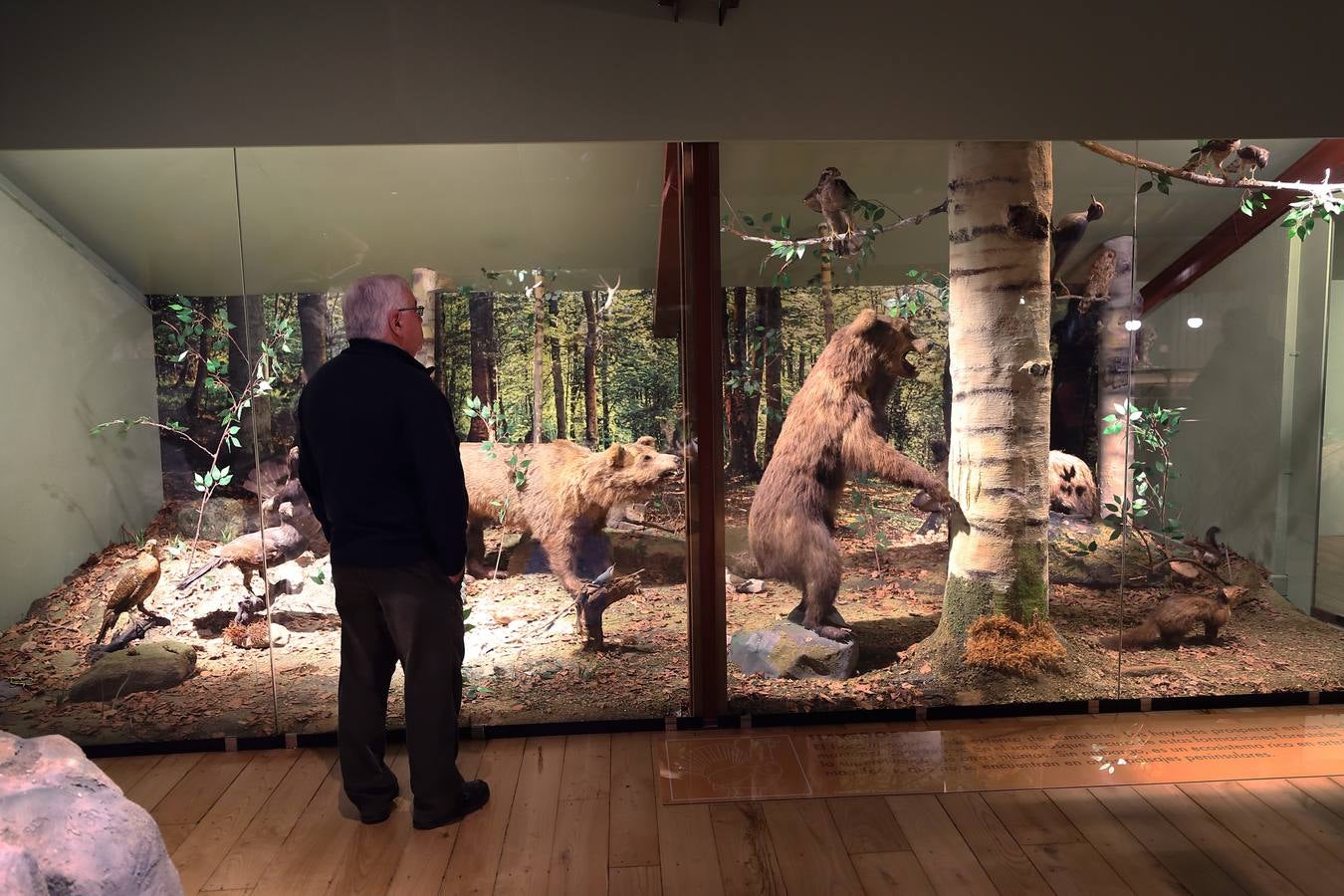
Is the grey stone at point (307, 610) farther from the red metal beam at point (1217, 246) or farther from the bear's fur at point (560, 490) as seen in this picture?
the red metal beam at point (1217, 246)

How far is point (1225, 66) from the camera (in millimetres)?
2973

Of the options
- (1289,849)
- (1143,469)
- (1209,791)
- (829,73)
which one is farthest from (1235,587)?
(829,73)

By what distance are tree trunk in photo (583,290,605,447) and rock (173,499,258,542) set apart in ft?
3.87

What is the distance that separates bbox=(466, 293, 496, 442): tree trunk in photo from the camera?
10.2ft

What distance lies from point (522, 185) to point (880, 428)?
4.94 feet

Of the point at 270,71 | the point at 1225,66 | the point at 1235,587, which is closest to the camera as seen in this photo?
the point at 270,71

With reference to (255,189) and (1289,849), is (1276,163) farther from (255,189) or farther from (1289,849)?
(255,189)

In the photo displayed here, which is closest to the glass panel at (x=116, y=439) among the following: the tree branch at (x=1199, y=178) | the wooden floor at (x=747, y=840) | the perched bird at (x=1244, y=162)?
the wooden floor at (x=747, y=840)

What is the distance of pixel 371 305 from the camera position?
2.69 m

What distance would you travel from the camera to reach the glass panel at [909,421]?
3170 mm

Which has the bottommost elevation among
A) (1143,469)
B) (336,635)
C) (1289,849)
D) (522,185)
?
(1289,849)

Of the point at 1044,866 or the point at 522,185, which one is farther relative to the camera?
the point at 522,185

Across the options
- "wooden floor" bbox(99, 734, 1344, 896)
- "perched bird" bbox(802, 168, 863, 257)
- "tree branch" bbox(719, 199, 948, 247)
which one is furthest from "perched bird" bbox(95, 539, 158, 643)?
"perched bird" bbox(802, 168, 863, 257)

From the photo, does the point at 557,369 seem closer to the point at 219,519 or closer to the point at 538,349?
the point at 538,349
